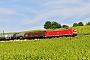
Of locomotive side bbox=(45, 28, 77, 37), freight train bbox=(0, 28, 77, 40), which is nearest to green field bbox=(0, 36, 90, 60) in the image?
locomotive side bbox=(45, 28, 77, 37)

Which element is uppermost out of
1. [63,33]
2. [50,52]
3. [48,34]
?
[63,33]

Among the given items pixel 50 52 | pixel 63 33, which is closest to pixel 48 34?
pixel 63 33

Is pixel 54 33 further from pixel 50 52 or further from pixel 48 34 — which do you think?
pixel 50 52

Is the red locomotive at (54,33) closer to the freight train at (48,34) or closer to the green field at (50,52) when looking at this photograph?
the freight train at (48,34)

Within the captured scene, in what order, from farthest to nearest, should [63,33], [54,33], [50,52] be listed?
[54,33]
[63,33]
[50,52]

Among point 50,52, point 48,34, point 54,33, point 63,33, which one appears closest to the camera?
point 50,52

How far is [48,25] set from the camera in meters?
176

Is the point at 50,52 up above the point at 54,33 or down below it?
below

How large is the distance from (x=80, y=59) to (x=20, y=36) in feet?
216

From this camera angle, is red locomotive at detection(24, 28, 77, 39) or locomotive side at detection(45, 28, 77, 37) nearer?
locomotive side at detection(45, 28, 77, 37)

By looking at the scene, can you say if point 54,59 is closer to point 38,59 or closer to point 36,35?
point 38,59

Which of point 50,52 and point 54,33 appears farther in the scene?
point 54,33

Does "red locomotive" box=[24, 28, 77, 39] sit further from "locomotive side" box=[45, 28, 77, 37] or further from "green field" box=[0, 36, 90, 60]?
"green field" box=[0, 36, 90, 60]

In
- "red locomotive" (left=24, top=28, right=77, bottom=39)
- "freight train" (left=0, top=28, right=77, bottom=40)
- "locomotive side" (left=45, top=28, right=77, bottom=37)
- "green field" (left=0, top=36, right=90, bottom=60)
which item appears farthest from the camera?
"freight train" (left=0, top=28, right=77, bottom=40)
